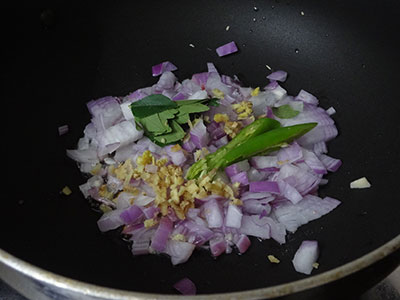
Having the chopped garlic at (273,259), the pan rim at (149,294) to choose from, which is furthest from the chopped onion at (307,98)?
the pan rim at (149,294)

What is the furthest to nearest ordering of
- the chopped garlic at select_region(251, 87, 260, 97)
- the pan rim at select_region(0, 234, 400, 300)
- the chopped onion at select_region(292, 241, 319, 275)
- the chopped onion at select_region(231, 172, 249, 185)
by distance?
the chopped garlic at select_region(251, 87, 260, 97) → the chopped onion at select_region(231, 172, 249, 185) → the chopped onion at select_region(292, 241, 319, 275) → the pan rim at select_region(0, 234, 400, 300)

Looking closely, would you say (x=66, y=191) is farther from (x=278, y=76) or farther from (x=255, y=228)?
(x=278, y=76)

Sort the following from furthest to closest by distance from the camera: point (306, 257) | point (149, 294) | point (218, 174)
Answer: point (218, 174) → point (306, 257) → point (149, 294)

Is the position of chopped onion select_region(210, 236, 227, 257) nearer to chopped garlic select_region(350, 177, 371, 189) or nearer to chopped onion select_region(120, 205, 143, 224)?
chopped onion select_region(120, 205, 143, 224)

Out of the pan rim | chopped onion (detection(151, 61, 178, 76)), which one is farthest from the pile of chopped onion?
the pan rim

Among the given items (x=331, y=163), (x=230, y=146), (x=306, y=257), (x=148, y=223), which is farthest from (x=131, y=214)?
(x=331, y=163)

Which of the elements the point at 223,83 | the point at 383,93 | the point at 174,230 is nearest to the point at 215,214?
the point at 174,230

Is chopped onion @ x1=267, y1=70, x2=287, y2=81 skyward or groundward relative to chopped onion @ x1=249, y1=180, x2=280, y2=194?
skyward
